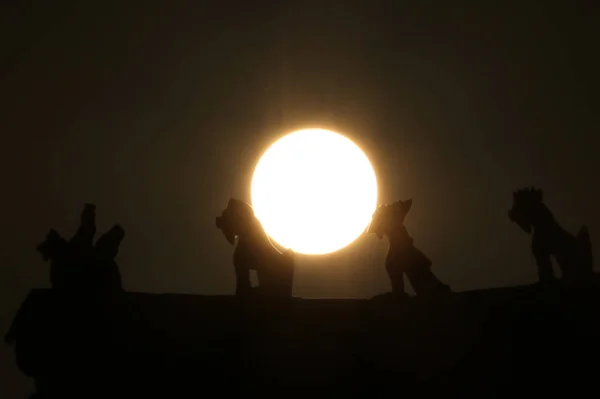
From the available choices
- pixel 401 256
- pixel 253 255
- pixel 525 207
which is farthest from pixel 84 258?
pixel 525 207

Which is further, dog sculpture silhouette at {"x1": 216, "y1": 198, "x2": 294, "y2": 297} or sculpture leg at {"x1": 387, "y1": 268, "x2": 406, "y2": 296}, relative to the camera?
sculpture leg at {"x1": 387, "y1": 268, "x2": 406, "y2": 296}

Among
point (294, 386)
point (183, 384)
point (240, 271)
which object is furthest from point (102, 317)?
point (294, 386)

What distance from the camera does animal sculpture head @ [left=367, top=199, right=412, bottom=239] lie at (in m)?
12.3

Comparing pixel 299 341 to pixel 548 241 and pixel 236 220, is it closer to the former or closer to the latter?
pixel 236 220

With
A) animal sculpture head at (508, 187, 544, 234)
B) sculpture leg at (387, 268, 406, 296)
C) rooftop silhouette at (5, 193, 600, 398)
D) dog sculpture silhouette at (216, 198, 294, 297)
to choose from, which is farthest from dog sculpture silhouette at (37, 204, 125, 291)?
animal sculpture head at (508, 187, 544, 234)

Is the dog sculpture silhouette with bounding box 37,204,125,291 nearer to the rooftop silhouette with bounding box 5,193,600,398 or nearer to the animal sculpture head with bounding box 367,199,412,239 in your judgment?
the rooftop silhouette with bounding box 5,193,600,398

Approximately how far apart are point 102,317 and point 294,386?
3016mm

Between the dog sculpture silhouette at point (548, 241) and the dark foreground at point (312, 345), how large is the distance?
0.88 metres

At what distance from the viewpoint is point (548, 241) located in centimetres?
1170

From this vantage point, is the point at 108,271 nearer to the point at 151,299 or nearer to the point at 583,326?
the point at 151,299

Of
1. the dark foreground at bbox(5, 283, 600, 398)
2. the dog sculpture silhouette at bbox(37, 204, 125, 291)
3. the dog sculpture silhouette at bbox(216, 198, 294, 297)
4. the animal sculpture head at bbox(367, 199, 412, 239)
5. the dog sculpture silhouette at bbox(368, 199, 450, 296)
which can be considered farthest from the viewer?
the animal sculpture head at bbox(367, 199, 412, 239)

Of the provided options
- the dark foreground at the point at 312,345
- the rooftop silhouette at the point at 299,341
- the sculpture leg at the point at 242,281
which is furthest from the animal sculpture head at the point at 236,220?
the dark foreground at the point at 312,345

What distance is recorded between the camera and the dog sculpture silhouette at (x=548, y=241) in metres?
11.4

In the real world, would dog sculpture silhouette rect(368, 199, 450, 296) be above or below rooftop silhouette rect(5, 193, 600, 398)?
above
